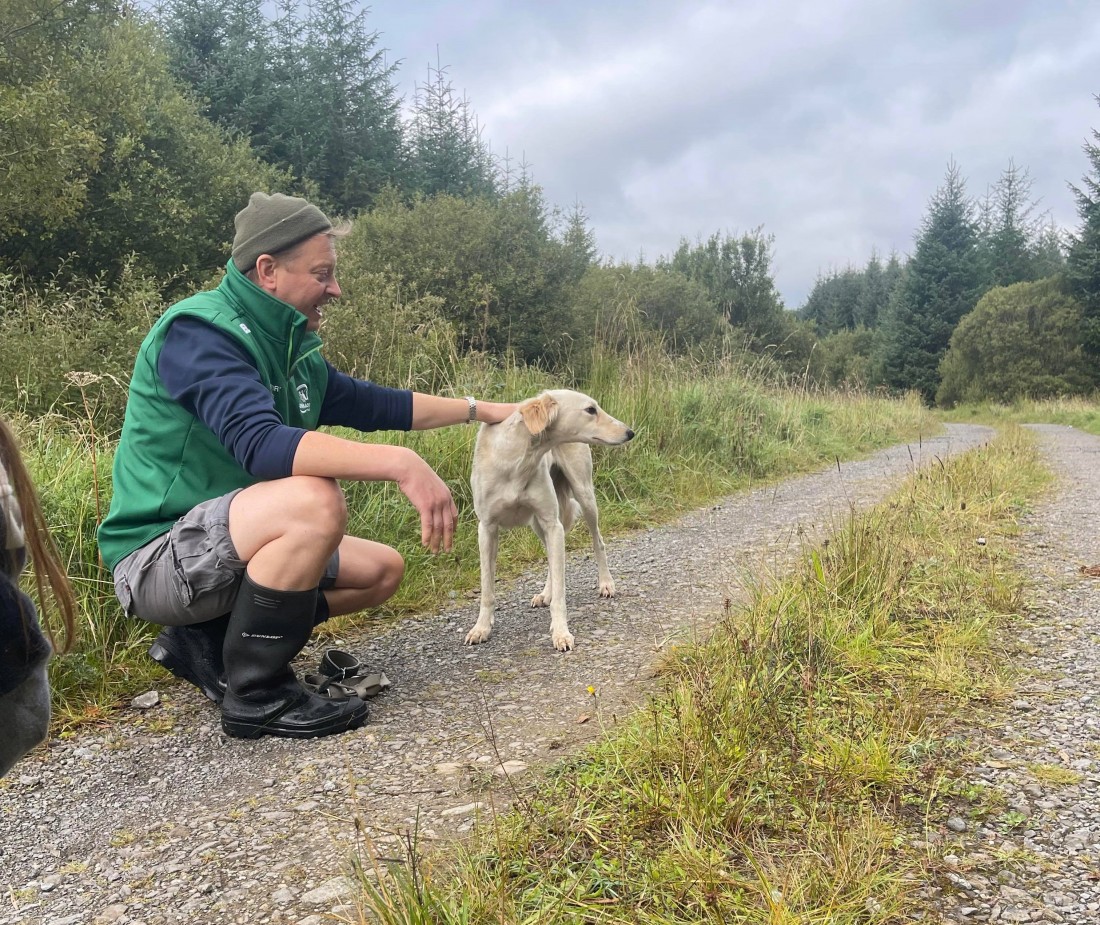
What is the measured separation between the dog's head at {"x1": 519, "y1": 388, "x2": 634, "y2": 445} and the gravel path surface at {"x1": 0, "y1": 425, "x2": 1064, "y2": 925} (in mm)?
912

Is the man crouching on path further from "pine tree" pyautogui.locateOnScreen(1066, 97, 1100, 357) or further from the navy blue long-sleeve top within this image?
"pine tree" pyautogui.locateOnScreen(1066, 97, 1100, 357)

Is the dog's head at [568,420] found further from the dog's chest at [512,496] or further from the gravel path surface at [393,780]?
the gravel path surface at [393,780]

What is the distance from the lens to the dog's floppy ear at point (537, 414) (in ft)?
11.8

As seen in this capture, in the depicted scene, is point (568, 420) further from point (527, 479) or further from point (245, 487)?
point (245, 487)

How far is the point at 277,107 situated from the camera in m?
25.2

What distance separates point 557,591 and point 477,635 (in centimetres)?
44

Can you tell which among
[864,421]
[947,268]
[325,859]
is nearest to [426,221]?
[864,421]

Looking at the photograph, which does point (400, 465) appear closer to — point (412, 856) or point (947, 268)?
point (412, 856)

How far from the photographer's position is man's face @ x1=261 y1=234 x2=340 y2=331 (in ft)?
8.73

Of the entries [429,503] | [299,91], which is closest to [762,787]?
[429,503]

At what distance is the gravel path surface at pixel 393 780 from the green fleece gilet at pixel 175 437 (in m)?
0.74

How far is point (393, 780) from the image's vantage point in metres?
2.20

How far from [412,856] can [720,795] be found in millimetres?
749

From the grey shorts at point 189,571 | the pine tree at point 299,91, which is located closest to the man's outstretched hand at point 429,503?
the grey shorts at point 189,571
